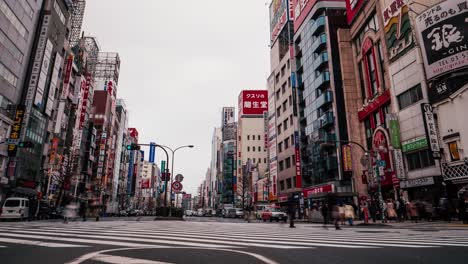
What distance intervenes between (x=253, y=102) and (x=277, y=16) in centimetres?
3386

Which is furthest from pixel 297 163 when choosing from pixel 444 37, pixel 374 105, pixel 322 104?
pixel 444 37

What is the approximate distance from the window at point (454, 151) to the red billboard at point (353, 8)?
60.6ft

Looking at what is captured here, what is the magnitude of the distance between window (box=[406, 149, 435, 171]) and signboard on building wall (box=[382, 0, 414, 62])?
27.5 ft

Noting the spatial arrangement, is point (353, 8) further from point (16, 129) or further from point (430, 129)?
point (16, 129)

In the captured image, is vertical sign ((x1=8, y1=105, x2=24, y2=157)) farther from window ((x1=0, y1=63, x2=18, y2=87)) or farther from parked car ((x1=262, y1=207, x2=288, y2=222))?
parked car ((x1=262, y1=207, x2=288, y2=222))

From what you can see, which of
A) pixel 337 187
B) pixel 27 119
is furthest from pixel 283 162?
pixel 27 119

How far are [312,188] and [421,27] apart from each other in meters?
22.8

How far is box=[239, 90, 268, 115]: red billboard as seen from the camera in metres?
89.4

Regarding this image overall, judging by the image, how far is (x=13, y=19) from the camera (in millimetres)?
30875

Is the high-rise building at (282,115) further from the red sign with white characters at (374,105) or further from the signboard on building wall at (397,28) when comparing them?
the signboard on building wall at (397,28)

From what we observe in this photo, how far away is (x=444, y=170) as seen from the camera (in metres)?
20.7

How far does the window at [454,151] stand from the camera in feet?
66.0

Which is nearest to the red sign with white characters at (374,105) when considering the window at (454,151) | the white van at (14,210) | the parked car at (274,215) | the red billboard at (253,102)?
the window at (454,151)

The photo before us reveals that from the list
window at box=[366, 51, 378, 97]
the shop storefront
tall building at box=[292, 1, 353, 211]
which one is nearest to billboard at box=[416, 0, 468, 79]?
the shop storefront
